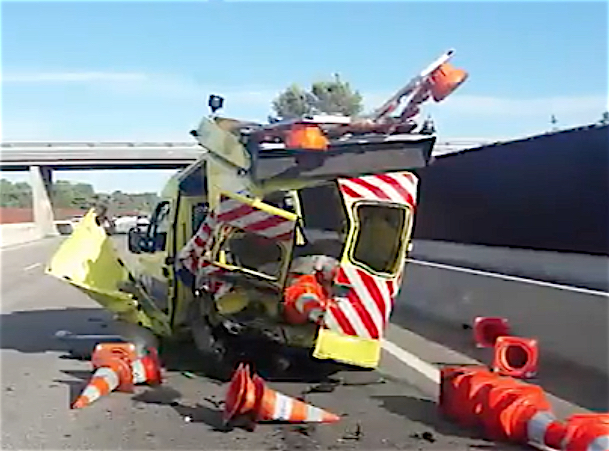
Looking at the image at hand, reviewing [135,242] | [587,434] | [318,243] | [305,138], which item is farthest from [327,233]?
[587,434]

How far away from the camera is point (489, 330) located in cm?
1241

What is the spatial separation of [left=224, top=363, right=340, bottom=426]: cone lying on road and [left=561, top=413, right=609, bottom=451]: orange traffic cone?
213 centimetres

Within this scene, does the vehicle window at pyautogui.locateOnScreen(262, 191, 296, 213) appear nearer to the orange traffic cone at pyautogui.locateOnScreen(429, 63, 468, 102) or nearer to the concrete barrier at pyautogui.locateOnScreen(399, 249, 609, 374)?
the orange traffic cone at pyautogui.locateOnScreen(429, 63, 468, 102)

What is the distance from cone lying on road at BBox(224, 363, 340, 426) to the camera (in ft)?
27.8

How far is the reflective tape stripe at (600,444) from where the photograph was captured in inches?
269

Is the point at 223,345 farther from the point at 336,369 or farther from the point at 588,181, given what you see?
the point at 588,181

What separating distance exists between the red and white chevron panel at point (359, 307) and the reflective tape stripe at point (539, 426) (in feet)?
7.91

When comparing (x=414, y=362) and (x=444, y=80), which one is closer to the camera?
(x=444, y=80)

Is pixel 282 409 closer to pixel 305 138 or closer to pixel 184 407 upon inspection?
pixel 184 407

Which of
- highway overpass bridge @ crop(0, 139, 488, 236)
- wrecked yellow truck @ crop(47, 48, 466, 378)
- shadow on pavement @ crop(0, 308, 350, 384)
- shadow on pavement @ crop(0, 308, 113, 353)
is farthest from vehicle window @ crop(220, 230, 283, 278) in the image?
highway overpass bridge @ crop(0, 139, 488, 236)

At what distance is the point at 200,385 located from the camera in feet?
34.2

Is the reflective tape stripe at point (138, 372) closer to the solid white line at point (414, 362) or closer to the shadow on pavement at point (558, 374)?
the solid white line at point (414, 362)

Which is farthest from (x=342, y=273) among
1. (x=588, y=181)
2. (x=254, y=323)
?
(x=588, y=181)

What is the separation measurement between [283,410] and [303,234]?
292 cm
